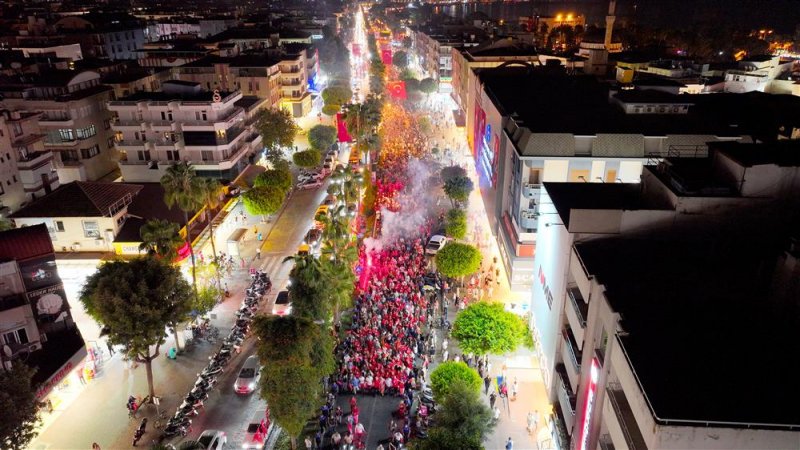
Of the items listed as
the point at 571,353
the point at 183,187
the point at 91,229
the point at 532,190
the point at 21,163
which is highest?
the point at 183,187

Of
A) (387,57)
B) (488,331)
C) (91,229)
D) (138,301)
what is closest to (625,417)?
(488,331)

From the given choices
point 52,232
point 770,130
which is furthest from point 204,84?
point 770,130

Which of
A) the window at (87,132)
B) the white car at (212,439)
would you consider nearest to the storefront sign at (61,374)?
the white car at (212,439)

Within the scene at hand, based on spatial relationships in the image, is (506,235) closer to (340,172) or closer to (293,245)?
(340,172)

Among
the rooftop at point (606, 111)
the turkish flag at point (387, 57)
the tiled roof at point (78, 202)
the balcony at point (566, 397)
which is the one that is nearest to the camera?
the balcony at point (566, 397)

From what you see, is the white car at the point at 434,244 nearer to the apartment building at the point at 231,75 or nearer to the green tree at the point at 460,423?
the green tree at the point at 460,423

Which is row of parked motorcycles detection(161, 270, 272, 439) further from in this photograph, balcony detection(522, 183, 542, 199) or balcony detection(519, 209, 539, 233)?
balcony detection(522, 183, 542, 199)

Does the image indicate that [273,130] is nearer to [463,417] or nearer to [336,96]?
[336,96]
